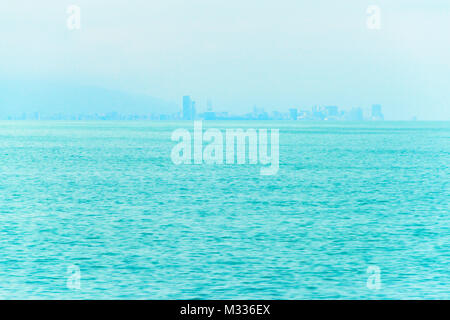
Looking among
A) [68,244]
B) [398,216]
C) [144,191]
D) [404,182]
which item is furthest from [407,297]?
[404,182]

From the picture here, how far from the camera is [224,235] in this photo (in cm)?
4297

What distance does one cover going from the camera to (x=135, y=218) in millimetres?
50406

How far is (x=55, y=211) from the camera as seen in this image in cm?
5544

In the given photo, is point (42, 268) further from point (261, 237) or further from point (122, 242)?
point (261, 237)

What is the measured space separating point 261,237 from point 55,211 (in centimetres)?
2061

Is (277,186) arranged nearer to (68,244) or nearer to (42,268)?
(68,244)

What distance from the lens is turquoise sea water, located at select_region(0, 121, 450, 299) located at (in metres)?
29.9

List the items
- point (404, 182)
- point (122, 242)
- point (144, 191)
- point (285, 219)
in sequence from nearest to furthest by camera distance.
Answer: point (122, 242) < point (285, 219) < point (144, 191) < point (404, 182)

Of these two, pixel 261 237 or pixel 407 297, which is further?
pixel 261 237

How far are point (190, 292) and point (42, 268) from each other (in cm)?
839

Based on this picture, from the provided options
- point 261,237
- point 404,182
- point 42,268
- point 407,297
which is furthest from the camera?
point 404,182

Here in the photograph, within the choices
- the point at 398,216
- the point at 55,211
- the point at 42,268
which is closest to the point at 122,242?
the point at 42,268

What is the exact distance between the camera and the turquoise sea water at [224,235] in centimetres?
2991

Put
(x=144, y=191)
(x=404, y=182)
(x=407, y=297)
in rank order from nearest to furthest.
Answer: (x=407, y=297), (x=144, y=191), (x=404, y=182)
